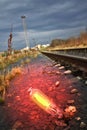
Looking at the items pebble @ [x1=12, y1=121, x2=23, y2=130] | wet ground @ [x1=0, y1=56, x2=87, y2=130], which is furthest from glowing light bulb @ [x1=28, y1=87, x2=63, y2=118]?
pebble @ [x1=12, y1=121, x2=23, y2=130]

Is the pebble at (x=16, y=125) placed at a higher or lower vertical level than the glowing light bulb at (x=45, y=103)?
lower

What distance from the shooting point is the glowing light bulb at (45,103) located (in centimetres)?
643

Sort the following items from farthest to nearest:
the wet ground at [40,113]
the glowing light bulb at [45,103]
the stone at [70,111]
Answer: the glowing light bulb at [45,103], the stone at [70,111], the wet ground at [40,113]

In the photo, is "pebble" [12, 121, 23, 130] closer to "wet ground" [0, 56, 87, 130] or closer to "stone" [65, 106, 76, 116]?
"wet ground" [0, 56, 87, 130]

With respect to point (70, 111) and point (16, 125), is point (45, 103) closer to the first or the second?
point (70, 111)

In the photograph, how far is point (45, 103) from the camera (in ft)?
24.2

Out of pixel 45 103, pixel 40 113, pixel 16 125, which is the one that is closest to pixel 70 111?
pixel 40 113

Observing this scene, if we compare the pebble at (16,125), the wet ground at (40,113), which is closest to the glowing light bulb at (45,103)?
the wet ground at (40,113)

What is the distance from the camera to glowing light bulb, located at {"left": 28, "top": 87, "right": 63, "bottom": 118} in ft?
21.1

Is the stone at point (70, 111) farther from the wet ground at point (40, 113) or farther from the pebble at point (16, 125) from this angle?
the pebble at point (16, 125)

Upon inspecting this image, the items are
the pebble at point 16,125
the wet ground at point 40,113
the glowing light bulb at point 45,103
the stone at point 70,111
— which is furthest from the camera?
the glowing light bulb at point 45,103

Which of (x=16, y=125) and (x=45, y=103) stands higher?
(x=45, y=103)

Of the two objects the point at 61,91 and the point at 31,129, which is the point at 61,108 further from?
the point at 61,91

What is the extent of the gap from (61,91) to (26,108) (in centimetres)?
192
